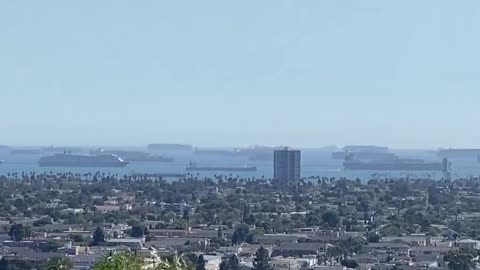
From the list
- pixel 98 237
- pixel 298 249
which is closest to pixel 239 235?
pixel 298 249

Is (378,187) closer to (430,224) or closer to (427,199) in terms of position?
(427,199)

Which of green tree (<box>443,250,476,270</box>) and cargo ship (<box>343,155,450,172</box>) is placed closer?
green tree (<box>443,250,476,270</box>)

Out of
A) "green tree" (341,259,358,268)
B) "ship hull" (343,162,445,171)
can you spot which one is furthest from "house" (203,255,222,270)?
"ship hull" (343,162,445,171)

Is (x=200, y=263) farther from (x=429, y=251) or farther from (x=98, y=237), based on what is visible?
(x=98, y=237)

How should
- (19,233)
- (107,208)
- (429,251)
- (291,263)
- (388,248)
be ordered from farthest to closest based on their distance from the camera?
(107,208), (19,233), (388,248), (429,251), (291,263)

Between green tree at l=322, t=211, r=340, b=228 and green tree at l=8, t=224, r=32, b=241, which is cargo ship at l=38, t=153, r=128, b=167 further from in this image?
green tree at l=8, t=224, r=32, b=241
